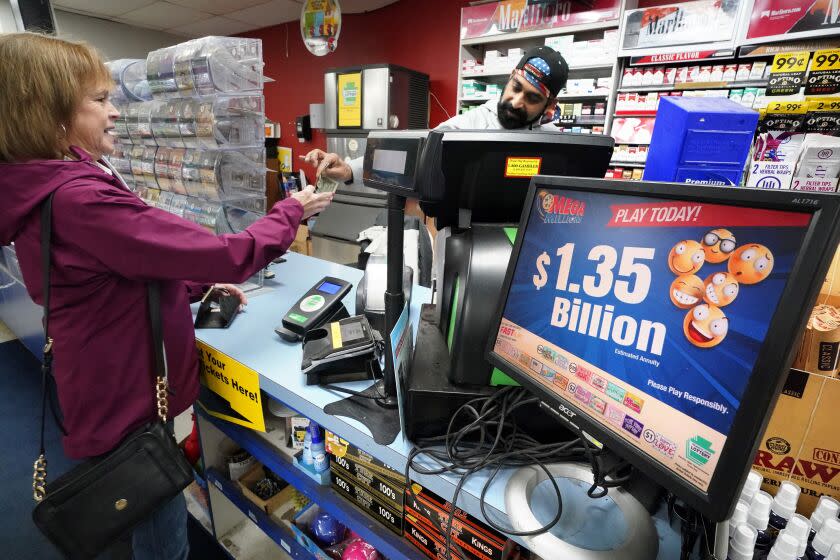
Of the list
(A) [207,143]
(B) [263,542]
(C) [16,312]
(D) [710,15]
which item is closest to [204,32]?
(C) [16,312]

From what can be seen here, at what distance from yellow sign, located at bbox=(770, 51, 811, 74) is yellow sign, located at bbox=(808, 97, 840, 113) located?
0.21 m

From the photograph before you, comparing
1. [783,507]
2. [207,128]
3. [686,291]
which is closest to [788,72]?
[783,507]

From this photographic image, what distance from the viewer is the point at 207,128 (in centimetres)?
157

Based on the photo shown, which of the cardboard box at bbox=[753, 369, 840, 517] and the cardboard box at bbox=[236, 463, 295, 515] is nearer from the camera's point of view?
the cardboard box at bbox=[753, 369, 840, 517]

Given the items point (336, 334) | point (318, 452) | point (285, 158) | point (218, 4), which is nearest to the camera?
point (336, 334)

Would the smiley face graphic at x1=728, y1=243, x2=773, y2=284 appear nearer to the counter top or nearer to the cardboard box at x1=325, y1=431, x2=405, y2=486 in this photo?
the counter top

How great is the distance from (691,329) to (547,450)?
37 cm

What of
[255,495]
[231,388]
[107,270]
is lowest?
[255,495]

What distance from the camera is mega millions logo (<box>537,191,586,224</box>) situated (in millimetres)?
619

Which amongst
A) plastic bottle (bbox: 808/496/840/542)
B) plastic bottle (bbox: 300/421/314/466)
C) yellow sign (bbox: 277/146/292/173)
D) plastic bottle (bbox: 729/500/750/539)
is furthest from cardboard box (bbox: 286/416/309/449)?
yellow sign (bbox: 277/146/292/173)

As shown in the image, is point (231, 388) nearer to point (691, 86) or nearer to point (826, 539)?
point (826, 539)

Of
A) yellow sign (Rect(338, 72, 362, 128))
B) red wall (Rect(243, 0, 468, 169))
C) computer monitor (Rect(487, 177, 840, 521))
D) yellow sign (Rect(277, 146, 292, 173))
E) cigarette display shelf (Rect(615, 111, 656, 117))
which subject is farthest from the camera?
yellow sign (Rect(277, 146, 292, 173))

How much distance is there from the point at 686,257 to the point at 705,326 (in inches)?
3.3

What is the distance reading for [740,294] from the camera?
1.43 feet
